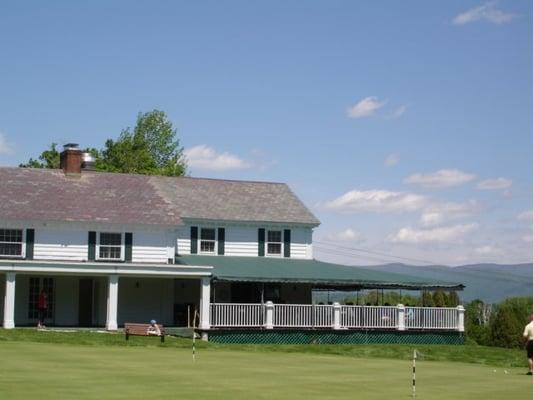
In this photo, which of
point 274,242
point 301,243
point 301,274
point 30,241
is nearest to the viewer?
point 30,241

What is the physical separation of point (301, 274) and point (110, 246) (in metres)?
8.30

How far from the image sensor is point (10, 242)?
1769 inches

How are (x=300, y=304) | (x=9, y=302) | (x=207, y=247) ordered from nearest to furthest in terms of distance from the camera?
(x=9, y=302), (x=300, y=304), (x=207, y=247)

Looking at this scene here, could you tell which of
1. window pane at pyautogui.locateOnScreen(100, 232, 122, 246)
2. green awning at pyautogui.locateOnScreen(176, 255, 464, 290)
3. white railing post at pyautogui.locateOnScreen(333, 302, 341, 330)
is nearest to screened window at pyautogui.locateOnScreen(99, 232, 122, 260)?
window pane at pyautogui.locateOnScreen(100, 232, 122, 246)

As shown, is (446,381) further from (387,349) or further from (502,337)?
(502,337)

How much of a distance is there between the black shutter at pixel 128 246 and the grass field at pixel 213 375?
8.71 meters

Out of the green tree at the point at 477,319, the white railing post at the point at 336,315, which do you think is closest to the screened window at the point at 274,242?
the white railing post at the point at 336,315

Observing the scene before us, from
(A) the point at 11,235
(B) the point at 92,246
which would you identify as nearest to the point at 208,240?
(B) the point at 92,246

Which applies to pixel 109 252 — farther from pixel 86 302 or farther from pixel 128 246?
pixel 86 302

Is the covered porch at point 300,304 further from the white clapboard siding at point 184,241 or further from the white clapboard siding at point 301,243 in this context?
the white clapboard siding at point 184,241

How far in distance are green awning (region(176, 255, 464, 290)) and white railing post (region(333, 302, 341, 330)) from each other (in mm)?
986

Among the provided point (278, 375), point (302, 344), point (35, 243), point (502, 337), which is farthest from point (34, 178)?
point (502, 337)

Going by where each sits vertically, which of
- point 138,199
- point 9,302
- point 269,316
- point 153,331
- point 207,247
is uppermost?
point 138,199

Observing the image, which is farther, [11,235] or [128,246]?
[128,246]
